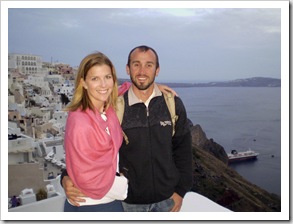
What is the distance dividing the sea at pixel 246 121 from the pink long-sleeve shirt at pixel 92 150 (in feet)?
2.52

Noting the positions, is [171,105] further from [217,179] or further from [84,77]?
[217,179]

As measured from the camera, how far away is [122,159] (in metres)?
1.76

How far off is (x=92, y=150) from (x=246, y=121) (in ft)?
6.43

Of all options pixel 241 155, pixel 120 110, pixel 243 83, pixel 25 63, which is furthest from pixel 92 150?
pixel 241 155

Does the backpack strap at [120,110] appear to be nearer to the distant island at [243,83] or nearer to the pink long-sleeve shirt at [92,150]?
the pink long-sleeve shirt at [92,150]

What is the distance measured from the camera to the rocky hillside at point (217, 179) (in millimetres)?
2869

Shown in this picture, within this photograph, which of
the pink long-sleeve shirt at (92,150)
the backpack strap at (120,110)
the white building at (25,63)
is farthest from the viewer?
the white building at (25,63)

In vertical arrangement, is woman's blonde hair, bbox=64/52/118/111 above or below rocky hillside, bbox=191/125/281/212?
above

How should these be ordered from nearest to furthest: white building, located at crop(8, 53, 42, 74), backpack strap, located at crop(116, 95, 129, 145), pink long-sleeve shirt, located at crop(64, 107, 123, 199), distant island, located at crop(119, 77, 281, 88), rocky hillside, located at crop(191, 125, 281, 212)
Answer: pink long-sleeve shirt, located at crop(64, 107, 123, 199)
backpack strap, located at crop(116, 95, 129, 145)
white building, located at crop(8, 53, 42, 74)
distant island, located at crop(119, 77, 281, 88)
rocky hillside, located at crop(191, 125, 281, 212)

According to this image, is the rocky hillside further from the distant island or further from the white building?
the white building

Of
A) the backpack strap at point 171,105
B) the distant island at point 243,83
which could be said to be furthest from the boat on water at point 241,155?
the backpack strap at point 171,105

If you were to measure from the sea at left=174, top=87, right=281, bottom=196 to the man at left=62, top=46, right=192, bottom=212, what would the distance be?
45 centimetres

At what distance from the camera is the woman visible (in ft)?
4.85

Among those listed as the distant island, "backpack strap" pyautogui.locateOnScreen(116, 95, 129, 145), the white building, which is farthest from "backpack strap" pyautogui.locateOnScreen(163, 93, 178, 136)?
the white building
